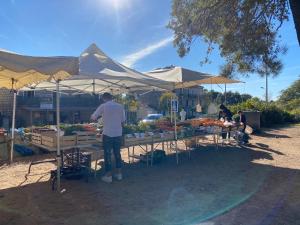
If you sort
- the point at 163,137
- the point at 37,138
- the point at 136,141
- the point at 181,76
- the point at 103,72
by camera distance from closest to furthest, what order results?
the point at 37,138, the point at 103,72, the point at 136,141, the point at 163,137, the point at 181,76

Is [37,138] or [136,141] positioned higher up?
[37,138]

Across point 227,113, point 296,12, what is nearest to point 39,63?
point 296,12

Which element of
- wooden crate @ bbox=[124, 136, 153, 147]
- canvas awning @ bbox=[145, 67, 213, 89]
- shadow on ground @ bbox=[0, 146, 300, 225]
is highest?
canvas awning @ bbox=[145, 67, 213, 89]

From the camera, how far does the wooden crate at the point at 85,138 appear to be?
6.20m

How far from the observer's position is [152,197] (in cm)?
520

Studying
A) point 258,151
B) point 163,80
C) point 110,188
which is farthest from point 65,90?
point 258,151

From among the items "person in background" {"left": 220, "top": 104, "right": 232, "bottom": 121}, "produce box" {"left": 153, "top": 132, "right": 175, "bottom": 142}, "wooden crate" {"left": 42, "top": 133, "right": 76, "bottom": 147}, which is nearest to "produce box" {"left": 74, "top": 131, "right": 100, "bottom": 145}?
"wooden crate" {"left": 42, "top": 133, "right": 76, "bottom": 147}

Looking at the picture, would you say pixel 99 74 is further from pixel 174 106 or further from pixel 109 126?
pixel 174 106

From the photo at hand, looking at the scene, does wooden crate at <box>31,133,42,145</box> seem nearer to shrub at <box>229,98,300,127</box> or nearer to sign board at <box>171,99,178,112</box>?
sign board at <box>171,99,178,112</box>

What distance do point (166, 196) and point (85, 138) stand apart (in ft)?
7.02

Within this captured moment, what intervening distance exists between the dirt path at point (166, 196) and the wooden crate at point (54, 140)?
Result: 803mm

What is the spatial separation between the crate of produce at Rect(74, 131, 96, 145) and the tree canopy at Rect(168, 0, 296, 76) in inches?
145

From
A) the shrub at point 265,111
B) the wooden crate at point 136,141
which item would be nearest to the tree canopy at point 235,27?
the wooden crate at point 136,141

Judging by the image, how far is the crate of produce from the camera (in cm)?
620
